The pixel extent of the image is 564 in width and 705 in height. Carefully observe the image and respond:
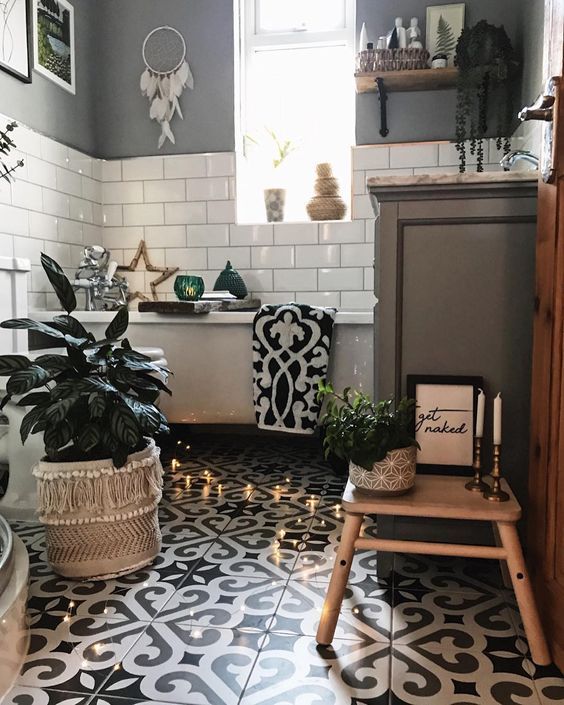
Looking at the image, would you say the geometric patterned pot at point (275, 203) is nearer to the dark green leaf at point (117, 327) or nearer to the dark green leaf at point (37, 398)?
the dark green leaf at point (117, 327)

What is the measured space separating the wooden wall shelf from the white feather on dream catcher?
1.01 metres

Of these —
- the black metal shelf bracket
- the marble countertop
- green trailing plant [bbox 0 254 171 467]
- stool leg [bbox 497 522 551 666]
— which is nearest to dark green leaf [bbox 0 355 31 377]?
green trailing plant [bbox 0 254 171 467]

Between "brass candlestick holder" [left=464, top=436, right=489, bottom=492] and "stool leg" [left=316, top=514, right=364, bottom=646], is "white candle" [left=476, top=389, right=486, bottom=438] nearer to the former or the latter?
"brass candlestick holder" [left=464, top=436, right=489, bottom=492]

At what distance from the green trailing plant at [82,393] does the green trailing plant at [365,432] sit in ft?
1.74

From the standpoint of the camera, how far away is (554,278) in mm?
1324

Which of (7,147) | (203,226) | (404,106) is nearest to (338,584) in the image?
(7,147)

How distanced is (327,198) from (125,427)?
7.52ft

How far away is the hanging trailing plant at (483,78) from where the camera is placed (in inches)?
120

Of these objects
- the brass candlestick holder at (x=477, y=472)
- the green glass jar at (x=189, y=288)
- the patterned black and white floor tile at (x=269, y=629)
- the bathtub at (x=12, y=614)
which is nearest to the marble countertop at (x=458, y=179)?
the brass candlestick holder at (x=477, y=472)

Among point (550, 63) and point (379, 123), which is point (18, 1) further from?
point (550, 63)

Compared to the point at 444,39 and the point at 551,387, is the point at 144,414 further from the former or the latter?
the point at 444,39

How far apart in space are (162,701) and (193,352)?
1.87 meters

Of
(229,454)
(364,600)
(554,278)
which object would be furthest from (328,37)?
(364,600)

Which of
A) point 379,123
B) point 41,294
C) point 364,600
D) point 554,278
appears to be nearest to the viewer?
point 554,278
